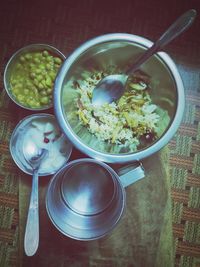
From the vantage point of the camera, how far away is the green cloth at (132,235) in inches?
50.9

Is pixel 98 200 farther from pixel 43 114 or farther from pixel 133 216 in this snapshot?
pixel 43 114

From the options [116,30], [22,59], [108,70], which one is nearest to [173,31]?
[108,70]

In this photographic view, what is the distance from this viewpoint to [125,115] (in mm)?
1258

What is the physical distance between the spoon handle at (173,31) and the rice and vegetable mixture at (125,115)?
15cm

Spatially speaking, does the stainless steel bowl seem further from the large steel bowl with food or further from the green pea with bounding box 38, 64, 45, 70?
the green pea with bounding box 38, 64, 45, 70

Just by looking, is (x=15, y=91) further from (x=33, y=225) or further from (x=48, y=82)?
(x=33, y=225)

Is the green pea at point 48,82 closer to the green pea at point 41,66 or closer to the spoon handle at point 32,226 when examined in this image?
the green pea at point 41,66

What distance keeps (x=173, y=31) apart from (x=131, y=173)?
44 centimetres

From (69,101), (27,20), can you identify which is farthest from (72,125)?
(27,20)

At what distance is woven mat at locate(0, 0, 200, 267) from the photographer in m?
1.35

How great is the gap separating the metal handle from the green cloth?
0.21 ft

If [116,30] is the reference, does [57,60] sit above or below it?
below

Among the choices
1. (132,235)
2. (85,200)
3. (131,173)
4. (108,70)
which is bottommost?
(132,235)

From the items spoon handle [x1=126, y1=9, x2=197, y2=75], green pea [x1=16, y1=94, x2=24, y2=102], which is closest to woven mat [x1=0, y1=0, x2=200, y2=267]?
green pea [x1=16, y1=94, x2=24, y2=102]
